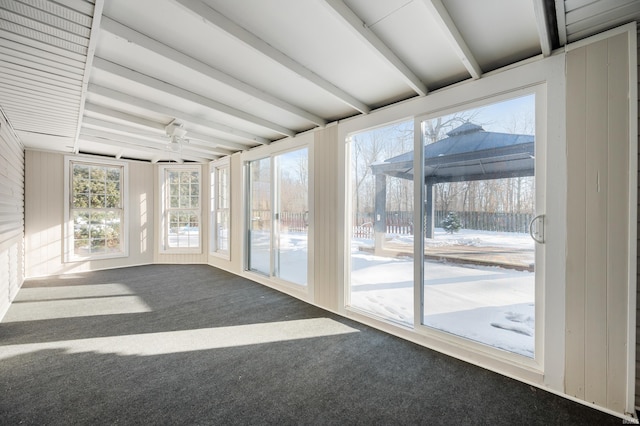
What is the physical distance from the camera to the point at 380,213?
3.03 metres

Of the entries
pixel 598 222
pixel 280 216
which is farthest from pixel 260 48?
pixel 280 216

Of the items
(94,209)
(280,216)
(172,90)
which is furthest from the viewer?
(94,209)

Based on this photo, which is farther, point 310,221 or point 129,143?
point 129,143

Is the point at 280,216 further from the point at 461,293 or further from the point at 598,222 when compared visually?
the point at 598,222

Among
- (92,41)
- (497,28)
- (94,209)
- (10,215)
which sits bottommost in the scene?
(10,215)

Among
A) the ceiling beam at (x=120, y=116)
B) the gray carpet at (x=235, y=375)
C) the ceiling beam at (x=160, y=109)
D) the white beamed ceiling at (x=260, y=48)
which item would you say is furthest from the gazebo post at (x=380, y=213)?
the ceiling beam at (x=120, y=116)

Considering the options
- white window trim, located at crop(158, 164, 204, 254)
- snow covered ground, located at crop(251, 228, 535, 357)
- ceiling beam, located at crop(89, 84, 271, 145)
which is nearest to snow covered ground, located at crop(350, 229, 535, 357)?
snow covered ground, located at crop(251, 228, 535, 357)

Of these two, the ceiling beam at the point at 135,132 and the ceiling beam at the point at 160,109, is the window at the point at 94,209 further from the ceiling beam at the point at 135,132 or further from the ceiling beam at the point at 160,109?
the ceiling beam at the point at 160,109

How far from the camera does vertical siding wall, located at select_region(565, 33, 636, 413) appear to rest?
1.66m

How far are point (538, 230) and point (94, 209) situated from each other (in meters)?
7.19

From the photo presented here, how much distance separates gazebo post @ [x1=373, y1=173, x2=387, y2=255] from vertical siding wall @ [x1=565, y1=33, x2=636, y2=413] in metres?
1.50

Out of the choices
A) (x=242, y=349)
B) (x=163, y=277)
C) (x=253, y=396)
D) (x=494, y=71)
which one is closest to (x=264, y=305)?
(x=242, y=349)

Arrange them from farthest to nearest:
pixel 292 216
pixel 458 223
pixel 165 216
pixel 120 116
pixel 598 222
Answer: pixel 165 216 < pixel 292 216 < pixel 120 116 < pixel 458 223 < pixel 598 222

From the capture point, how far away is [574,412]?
168 centimetres
